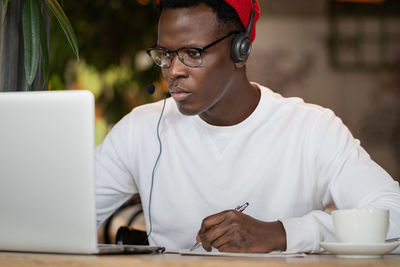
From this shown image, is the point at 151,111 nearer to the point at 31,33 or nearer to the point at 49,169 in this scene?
Result: the point at 31,33

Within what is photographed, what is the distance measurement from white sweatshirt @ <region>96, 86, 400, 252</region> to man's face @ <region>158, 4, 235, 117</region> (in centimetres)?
16

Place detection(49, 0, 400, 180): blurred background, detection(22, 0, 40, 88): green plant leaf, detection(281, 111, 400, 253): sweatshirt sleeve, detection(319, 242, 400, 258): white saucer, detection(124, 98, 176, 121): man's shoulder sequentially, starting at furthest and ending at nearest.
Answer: detection(49, 0, 400, 180): blurred background, detection(124, 98, 176, 121): man's shoulder, detection(22, 0, 40, 88): green plant leaf, detection(281, 111, 400, 253): sweatshirt sleeve, detection(319, 242, 400, 258): white saucer

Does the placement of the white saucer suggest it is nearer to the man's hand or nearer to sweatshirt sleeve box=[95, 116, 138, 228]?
the man's hand

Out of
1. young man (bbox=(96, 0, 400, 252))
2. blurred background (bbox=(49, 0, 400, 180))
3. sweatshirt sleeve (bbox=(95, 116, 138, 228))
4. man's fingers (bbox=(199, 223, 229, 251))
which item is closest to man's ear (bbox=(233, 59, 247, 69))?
young man (bbox=(96, 0, 400, 252))

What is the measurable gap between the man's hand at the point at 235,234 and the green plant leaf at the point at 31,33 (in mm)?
664

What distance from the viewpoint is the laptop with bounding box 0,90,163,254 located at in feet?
3.44

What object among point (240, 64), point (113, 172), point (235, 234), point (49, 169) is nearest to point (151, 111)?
point (113, 172)

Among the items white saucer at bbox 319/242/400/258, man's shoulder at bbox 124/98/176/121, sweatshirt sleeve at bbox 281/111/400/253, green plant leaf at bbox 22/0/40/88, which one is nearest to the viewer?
white saucer at bbox 319/242/400/258

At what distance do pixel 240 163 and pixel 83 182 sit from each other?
2.77 feet

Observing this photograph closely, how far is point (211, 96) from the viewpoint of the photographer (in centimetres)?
181

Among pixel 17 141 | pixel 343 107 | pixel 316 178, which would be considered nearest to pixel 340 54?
pixel 343 107

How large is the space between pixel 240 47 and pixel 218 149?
32 cm

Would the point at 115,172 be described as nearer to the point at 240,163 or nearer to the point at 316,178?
the point at 240,163

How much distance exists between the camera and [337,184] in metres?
1.74
